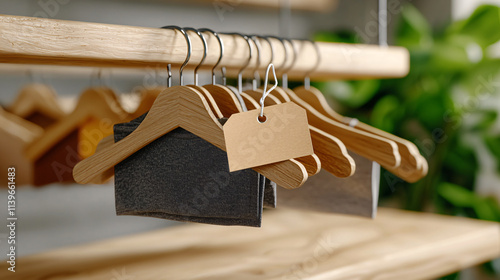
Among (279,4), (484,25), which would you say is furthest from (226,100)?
(484,25)

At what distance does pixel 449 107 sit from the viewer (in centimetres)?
192

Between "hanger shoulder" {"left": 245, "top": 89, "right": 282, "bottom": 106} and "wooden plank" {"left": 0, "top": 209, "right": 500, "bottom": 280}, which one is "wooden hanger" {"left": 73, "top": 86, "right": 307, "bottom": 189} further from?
"wooden plank" {"left": 0, "top": 209, "right": 500, "bottom": 280}

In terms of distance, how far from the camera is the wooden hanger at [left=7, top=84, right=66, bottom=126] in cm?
125

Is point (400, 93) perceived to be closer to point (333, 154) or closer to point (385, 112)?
point (385, 112)

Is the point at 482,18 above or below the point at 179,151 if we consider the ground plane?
above

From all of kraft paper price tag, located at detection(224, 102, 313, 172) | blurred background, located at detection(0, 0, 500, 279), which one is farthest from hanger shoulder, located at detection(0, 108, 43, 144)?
kraft paper price tag, located at detection(224, 102, 313, 172)

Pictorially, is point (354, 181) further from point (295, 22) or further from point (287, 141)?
point (295, 22)

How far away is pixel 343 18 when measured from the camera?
7.97 ft

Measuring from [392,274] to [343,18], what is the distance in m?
1.63

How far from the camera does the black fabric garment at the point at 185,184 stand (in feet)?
2.36

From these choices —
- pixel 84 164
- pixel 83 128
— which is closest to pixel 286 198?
pixel 84 164

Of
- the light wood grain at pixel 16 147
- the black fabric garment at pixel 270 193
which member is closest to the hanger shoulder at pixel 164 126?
the black fabric garment at pixel 270 193

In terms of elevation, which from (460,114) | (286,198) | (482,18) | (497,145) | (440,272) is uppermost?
(482,18)

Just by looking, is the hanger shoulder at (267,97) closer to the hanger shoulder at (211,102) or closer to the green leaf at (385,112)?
the hanger shoulder at (211,102)
